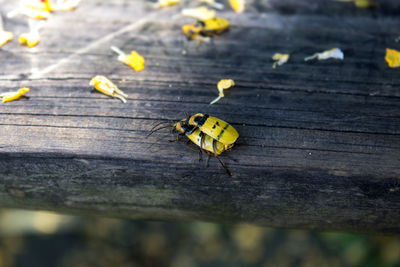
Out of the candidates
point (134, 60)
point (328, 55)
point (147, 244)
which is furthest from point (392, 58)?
point (147, 244)

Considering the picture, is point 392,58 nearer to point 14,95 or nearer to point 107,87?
point 107,87

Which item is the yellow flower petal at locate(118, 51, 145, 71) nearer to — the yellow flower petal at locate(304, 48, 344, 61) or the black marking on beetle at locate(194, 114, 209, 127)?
the black marking on beetle at locate(194, 114, 209, 127)

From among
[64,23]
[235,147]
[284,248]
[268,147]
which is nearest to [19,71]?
[64,23]

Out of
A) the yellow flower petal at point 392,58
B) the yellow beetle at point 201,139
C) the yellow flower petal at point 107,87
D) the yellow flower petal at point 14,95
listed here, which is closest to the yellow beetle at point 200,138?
the yellow beetle at point 201,139

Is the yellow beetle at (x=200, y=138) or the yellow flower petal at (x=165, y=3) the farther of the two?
the yellow flower petal at (x=165, y=3)

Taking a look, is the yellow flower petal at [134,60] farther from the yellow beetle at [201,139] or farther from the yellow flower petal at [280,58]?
the yellow flower petal at [280,58]

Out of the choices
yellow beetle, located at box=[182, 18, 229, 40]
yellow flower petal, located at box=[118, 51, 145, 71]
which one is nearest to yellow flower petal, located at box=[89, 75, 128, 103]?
yellow flower petal, located at box=[118, 51, 145, 71]

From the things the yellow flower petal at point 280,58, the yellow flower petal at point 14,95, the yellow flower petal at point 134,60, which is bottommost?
the yellow flower petal at point 14,95
